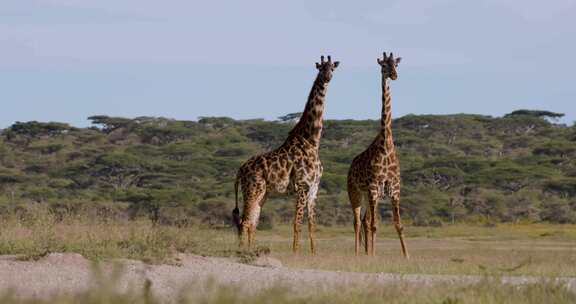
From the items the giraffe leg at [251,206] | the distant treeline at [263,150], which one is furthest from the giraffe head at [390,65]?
the distant treeline at [263,150]

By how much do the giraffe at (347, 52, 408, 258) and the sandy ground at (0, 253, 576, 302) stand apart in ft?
11.9

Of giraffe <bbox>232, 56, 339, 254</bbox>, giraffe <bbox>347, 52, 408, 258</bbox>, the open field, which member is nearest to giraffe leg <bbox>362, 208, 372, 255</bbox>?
giraffe <bbox>347, 52, 408, 258</bbox>

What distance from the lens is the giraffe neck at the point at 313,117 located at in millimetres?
19016

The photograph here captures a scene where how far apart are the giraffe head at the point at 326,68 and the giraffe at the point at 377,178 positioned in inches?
28.3

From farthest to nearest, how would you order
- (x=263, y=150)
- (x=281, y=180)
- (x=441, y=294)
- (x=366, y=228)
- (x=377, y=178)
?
(x=263, y=150)
(x=366, y=228)
(x=281, y=180)
(x=377, y=178)
(x=441, y=294)

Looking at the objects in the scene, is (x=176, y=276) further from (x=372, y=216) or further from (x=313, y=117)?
(x=313, y=117)

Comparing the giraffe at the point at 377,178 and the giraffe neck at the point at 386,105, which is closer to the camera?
the giraffe at the point at 377,178

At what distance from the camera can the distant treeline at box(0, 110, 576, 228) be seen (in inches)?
1788

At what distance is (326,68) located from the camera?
19266 mm

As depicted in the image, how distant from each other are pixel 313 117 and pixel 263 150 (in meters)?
51.2

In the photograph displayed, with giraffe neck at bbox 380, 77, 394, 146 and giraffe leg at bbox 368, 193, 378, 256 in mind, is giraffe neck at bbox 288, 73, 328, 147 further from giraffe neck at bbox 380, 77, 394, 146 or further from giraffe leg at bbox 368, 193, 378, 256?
giraffe leg at bbox 368, 193, 378, 256

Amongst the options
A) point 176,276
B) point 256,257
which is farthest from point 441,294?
point 256,257

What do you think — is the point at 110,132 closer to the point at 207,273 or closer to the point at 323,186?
the point at 323,186

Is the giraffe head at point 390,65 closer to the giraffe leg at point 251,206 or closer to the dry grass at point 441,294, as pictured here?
the giraffe leg at point 251,206
